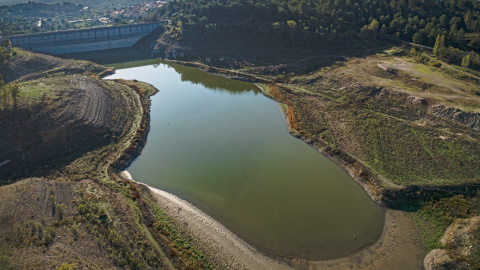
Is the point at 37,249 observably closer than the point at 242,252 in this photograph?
Yes

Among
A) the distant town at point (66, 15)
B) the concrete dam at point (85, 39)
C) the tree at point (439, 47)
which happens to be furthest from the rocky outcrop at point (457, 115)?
the distant town at point (66, 15)

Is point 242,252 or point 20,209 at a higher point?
point 20,209

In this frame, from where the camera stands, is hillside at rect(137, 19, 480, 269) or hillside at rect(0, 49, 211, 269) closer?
hillside at rect(0, 49, 211, 269)

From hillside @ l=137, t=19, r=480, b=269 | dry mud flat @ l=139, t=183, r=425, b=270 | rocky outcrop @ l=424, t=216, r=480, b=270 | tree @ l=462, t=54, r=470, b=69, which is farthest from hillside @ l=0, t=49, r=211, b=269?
tree @ l=462, t=54, r=470, b=69

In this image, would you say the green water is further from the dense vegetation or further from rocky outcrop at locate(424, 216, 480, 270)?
the dense vegetation

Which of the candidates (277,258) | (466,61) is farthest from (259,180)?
(466,61)

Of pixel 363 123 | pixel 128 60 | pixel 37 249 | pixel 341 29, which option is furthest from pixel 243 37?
pixel 37 249

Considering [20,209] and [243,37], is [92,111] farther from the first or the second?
[243,37]
